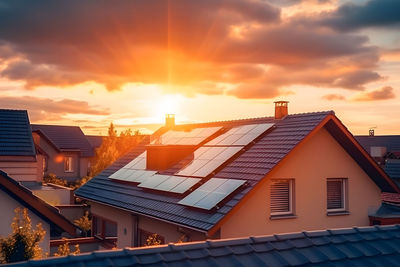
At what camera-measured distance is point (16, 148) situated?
68.7 ft

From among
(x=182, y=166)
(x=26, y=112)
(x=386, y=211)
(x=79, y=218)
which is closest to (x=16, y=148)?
(x=26, y=112)

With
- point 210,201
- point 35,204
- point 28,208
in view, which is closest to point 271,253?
point 35,204

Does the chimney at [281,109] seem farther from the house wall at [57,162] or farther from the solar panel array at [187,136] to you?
the house wall at [57,162]

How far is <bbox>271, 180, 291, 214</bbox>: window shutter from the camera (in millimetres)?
17031

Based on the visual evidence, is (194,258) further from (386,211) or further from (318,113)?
(386,211)

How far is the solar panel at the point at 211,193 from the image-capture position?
51.0ft

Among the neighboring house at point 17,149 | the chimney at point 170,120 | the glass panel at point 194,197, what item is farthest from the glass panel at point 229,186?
the chimney at point 170,120

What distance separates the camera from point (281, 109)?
20.8m

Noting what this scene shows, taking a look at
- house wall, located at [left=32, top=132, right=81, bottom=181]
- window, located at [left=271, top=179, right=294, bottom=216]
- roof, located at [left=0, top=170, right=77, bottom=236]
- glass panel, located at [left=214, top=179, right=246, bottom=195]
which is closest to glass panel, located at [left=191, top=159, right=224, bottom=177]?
glass panel, located at [left=214, top=179, right=246, bottom=195]

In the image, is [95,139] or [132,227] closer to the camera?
[132,227]

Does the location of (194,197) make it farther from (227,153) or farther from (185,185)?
(227,153)

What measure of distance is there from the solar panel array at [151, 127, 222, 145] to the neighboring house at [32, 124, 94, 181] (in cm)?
3328

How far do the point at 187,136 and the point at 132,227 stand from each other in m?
6.24

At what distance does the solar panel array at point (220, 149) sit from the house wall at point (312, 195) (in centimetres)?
258
